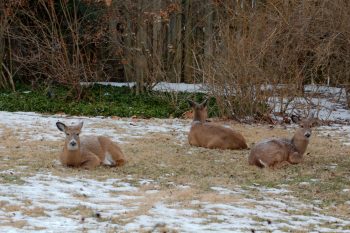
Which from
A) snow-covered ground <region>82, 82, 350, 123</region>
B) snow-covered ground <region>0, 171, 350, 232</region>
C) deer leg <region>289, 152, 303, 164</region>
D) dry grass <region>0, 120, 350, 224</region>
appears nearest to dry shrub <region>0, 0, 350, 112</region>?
snow-covered ground <region>82, 82, 350, 123</region>

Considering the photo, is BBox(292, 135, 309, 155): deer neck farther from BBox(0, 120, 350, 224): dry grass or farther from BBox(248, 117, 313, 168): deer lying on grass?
BBox(0, 120, 350, 224): dry grass

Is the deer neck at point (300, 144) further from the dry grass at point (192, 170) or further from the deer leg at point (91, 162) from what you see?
the deer leg at point (91, 162)

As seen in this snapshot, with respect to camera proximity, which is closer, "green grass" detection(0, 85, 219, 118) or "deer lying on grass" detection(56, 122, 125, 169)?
"deer lying on grass" detection(56, 122, 125, 169)

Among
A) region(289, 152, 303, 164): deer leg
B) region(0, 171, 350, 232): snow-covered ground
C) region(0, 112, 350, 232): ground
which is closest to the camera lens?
region(0, 171, 350, 232): snow-covered ground

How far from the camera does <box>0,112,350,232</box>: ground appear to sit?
7055 millimetres

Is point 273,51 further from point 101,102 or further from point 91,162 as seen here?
A: point 91,162

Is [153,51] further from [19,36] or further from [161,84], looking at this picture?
[19,36]

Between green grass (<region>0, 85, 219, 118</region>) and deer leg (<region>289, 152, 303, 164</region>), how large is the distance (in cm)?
641

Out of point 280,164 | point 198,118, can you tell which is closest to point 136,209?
point 280,164

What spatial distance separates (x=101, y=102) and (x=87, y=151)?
8511mm

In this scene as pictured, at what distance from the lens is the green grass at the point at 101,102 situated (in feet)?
56.6

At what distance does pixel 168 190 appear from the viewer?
862 cm

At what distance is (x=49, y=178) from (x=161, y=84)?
37.0ft

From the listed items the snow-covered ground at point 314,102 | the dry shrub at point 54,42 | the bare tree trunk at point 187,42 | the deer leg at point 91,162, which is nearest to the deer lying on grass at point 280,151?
the deer leg at point 91,162
